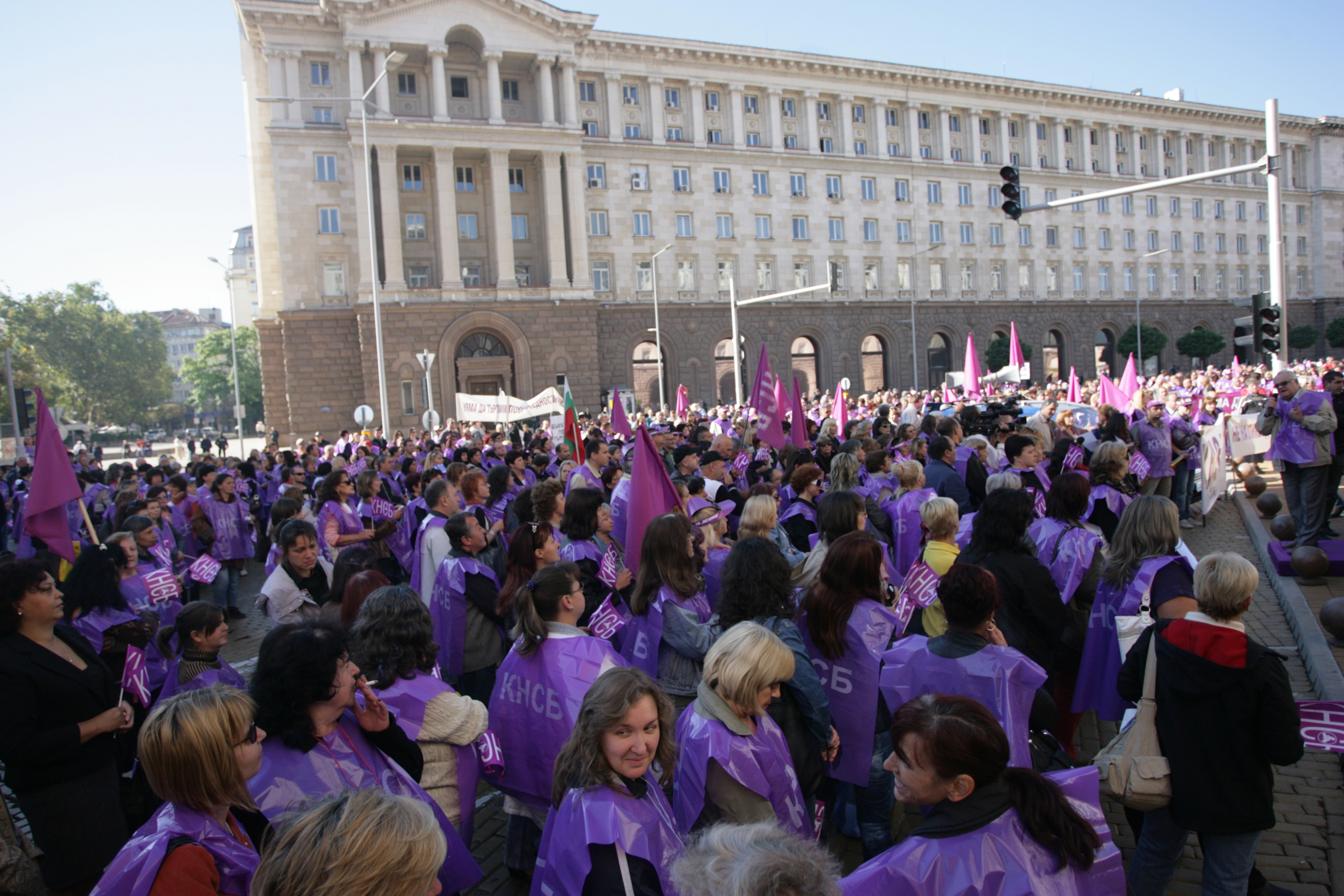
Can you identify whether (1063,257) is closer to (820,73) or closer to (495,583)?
(820,73)

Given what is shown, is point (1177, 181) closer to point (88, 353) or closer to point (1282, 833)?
point (1282, 833)

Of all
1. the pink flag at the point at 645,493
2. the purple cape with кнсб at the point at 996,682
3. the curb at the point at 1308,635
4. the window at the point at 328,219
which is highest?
the window at the point at 328,219

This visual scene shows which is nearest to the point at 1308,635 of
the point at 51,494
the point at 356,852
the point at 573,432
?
the point at 356,852

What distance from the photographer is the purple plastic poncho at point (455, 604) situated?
556 centimetres

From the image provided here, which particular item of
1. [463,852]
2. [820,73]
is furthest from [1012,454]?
[820,73]

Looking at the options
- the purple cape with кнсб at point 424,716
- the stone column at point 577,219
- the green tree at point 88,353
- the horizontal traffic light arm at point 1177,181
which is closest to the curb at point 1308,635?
the purple cape with кнсб at point 424,716

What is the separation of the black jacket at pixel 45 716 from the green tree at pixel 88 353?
251 ft

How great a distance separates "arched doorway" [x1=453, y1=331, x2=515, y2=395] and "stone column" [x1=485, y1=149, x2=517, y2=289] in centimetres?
277

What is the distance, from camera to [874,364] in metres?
53.7

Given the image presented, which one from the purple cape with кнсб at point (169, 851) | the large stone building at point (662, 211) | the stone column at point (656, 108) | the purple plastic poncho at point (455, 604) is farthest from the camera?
the stone column at point (656, 108)

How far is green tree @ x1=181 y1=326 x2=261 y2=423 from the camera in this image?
9412 cm

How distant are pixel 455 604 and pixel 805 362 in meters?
51.1

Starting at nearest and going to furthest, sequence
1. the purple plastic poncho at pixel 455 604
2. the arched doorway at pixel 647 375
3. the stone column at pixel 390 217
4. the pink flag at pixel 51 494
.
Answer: the purple plastic poncho at pixel 455 604 → the pink flag at pixel 51 494 → the stone column at pixel 390 217 → the arched doorway at pixel 647 375

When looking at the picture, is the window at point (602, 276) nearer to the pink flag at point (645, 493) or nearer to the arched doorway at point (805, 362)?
the arched doorway at point (805, 362)
